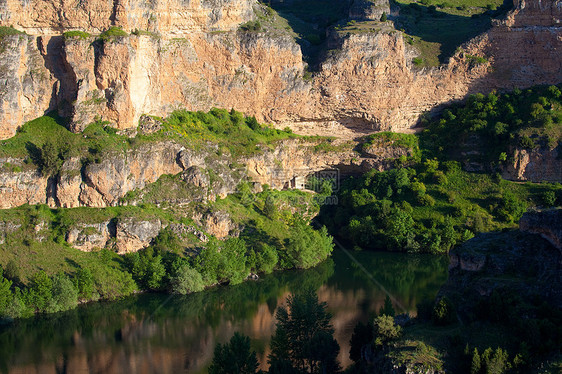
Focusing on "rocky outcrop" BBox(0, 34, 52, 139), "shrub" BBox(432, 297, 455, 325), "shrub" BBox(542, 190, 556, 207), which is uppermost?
"rocky outcrop" BBox(0, 34, 52, 139)

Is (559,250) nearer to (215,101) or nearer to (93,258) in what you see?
(93,258)

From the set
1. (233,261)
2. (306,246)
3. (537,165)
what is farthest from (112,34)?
(537,165)

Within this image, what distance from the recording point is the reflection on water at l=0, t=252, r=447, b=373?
4212 cm

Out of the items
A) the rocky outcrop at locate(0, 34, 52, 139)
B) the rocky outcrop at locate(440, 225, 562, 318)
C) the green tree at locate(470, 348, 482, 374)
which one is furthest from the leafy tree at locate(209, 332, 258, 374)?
the rocky outcrop at locate(0, 34, 52, 139)

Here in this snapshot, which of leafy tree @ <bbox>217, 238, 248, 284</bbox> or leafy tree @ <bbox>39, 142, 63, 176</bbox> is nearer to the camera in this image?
leafy tree @ <bbox>217, 238, 248, 284</bbox>

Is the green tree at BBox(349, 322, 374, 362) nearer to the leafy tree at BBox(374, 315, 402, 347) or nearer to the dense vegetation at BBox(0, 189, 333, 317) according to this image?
the leafy tree at BBox(374, 315, 402, 347)

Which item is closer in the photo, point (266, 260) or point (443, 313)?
point (443, 313)

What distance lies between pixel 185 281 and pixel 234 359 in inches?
737

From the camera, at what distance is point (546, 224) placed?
34906 mm

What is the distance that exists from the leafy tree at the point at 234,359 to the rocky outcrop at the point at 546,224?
15.1 meters

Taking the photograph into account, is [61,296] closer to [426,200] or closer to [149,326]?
[149,326]

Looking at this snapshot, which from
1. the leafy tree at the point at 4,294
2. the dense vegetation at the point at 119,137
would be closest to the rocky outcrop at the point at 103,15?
the dense vegetation at the point at 119,137

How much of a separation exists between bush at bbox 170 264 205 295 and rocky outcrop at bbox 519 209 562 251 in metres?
24.7

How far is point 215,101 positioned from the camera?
70.4 metres
